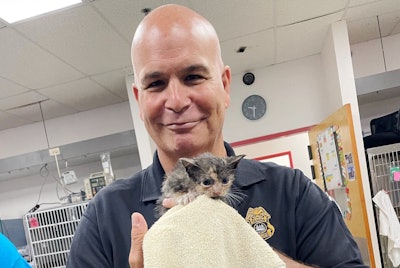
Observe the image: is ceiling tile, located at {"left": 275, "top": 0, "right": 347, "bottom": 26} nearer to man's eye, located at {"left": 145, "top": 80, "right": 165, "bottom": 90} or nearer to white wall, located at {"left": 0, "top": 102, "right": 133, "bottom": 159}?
man's eye, located at {"left": 145, "top": 80, "right": 165, "bottom": 90}

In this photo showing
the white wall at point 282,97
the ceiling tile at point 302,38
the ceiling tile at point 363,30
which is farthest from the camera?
the white wall at point 282,97

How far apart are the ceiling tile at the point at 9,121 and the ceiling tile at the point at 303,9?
386 centimetres

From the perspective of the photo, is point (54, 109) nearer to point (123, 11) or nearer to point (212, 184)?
point (123, 11)

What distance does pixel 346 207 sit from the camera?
340 cm

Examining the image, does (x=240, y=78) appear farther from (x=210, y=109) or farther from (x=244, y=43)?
(x=210, y=109)

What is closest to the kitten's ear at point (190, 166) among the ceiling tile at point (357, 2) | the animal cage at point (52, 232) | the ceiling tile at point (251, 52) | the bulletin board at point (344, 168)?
the bulletin board at point (344, 168)

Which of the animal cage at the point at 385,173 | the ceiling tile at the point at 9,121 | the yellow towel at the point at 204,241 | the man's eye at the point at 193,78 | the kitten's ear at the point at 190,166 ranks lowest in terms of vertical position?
the animal cage at the point at 385,173

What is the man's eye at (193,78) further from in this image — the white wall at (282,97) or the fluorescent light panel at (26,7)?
the white wall at (282,97)

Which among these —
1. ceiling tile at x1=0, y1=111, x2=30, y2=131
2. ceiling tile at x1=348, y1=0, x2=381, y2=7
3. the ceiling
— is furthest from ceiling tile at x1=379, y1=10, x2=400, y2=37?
ceiling tile at x1=0, y1=111, x2=30, y2=131

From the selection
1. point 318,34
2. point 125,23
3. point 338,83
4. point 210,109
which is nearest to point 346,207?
point 338,83

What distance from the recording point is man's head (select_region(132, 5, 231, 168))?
3.01 feet

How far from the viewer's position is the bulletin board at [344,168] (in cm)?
293

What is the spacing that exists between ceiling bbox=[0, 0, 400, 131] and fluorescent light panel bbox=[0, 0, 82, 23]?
7 cm

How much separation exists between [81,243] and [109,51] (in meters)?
2.65
